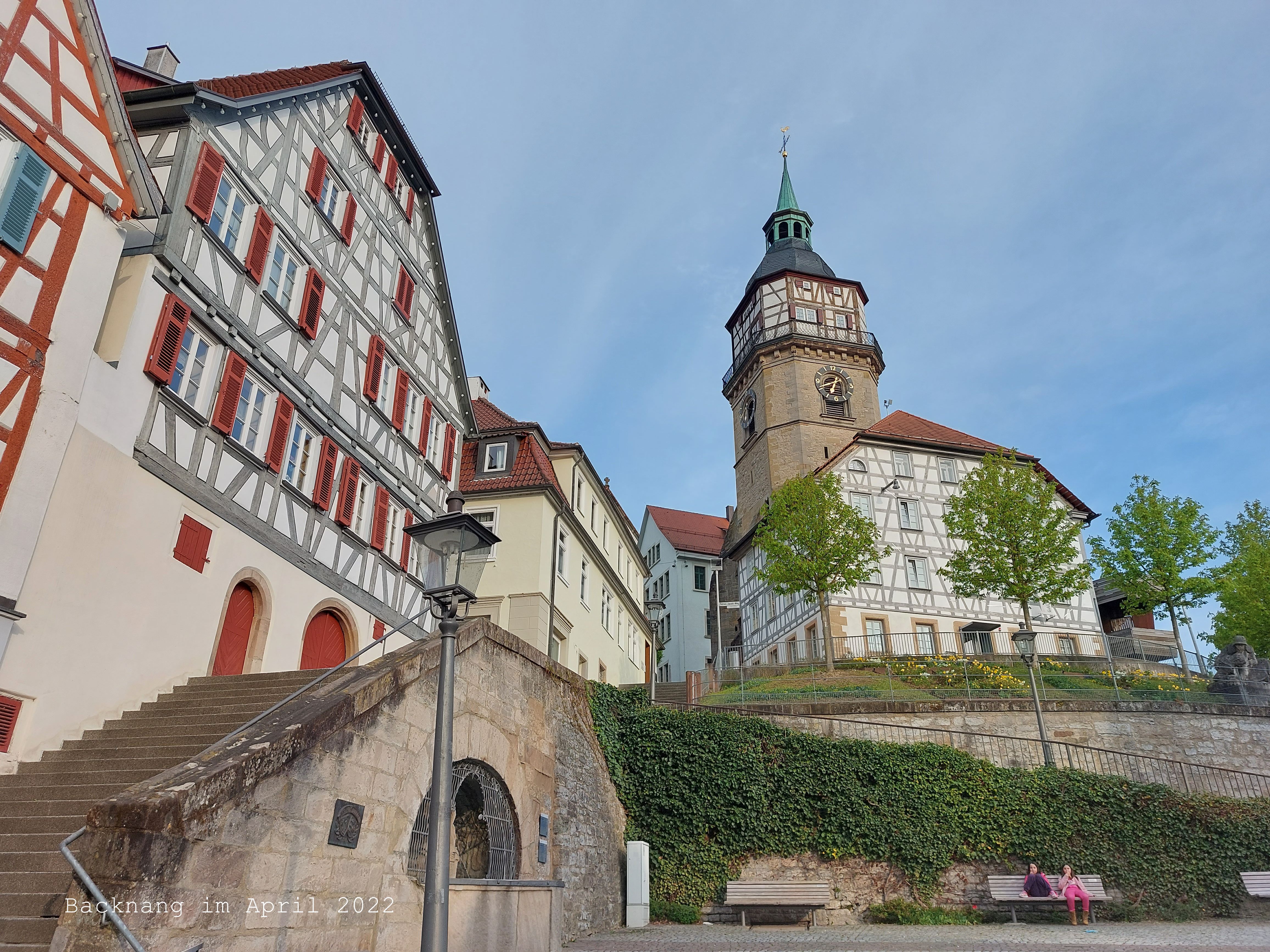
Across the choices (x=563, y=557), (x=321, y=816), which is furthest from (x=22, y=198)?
(x=563, y=557)

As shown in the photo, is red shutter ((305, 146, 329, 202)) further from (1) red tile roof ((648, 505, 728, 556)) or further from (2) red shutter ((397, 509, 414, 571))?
(1) red tile roof ((648, 505, 728, 556))

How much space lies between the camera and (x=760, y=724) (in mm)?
16391

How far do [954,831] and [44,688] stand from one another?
13.8 m

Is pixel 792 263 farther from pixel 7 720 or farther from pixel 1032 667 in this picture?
pixel 7 720

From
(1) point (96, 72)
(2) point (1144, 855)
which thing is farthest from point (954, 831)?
(1) point (96, 72)

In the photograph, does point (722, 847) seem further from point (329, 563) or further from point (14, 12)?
point (14, 12)

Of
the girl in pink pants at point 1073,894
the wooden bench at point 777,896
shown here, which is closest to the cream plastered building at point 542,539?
the wooden bench at point 777,896

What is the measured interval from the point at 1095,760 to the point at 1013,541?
9967 mm

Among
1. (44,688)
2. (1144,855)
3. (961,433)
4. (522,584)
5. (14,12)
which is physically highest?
(961,433)

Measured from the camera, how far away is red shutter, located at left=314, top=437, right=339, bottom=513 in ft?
45.9

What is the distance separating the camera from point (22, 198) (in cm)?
934

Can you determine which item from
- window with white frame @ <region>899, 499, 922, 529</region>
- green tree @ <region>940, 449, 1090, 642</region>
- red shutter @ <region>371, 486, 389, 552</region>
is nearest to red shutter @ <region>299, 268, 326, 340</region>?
red shutter @ <region>371, 486, 389, 552</region>

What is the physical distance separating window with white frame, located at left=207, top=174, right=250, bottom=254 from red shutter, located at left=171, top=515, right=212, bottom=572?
3.99 metres

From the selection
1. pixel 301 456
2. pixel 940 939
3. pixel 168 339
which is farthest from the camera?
pixel 301 456
